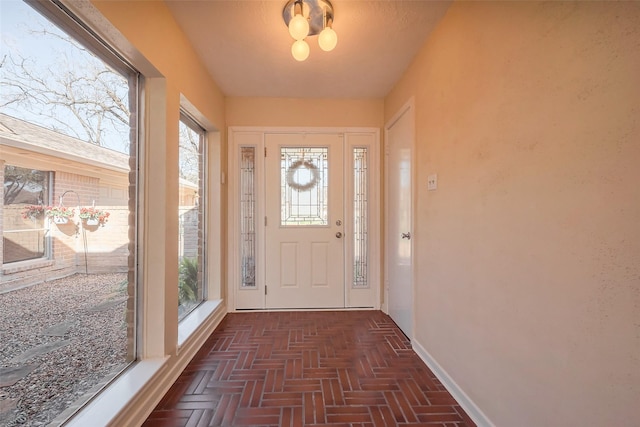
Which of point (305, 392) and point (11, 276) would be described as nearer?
point (11, 276)

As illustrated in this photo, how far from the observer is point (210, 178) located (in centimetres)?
289

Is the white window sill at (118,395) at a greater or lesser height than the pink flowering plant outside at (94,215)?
lesser

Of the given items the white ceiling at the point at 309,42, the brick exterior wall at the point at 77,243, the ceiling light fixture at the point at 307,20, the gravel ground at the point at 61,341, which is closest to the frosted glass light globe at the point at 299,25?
the ceiling light fixture at the point at 307,20

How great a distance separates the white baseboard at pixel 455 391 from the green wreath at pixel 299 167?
1970mm

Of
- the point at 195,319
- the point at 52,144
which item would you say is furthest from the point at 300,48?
the point at 195,319

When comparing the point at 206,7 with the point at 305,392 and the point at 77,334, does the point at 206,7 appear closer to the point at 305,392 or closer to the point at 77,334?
the point at 77,334

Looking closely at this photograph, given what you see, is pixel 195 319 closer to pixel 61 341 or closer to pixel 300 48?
pixel 61 341

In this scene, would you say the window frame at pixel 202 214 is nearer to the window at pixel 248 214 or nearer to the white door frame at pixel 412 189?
the window at pixel 248 214

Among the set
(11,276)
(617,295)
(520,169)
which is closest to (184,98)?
(11,276)

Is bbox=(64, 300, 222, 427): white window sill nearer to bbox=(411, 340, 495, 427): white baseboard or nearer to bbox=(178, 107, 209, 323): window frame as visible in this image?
bbox=(178, 107, 209, 323): window frame

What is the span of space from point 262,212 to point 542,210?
2.58 m

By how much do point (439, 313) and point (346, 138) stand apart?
2.11 m

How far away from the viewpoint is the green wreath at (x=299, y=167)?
10.4 feet

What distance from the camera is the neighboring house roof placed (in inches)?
40.5
